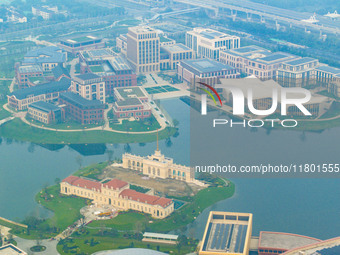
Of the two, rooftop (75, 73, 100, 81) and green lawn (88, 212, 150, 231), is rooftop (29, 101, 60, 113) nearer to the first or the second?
rooftop (75, 73, 100, 81)

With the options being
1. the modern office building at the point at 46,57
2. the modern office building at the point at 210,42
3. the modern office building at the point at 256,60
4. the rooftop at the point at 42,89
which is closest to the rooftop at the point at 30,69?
the modern office building at the point at 46,57

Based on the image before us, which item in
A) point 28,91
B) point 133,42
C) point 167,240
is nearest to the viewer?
point 167,240

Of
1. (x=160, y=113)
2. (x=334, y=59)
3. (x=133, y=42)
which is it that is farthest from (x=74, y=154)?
(x=334, y=59)

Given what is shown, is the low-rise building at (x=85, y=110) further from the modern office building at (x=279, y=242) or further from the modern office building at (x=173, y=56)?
the modern office building at (x=279, y=242)

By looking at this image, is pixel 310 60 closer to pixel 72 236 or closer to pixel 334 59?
pixel 334 59

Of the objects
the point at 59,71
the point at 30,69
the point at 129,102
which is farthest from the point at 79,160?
the point at 30,69

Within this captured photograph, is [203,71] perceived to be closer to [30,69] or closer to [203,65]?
[203,65]
